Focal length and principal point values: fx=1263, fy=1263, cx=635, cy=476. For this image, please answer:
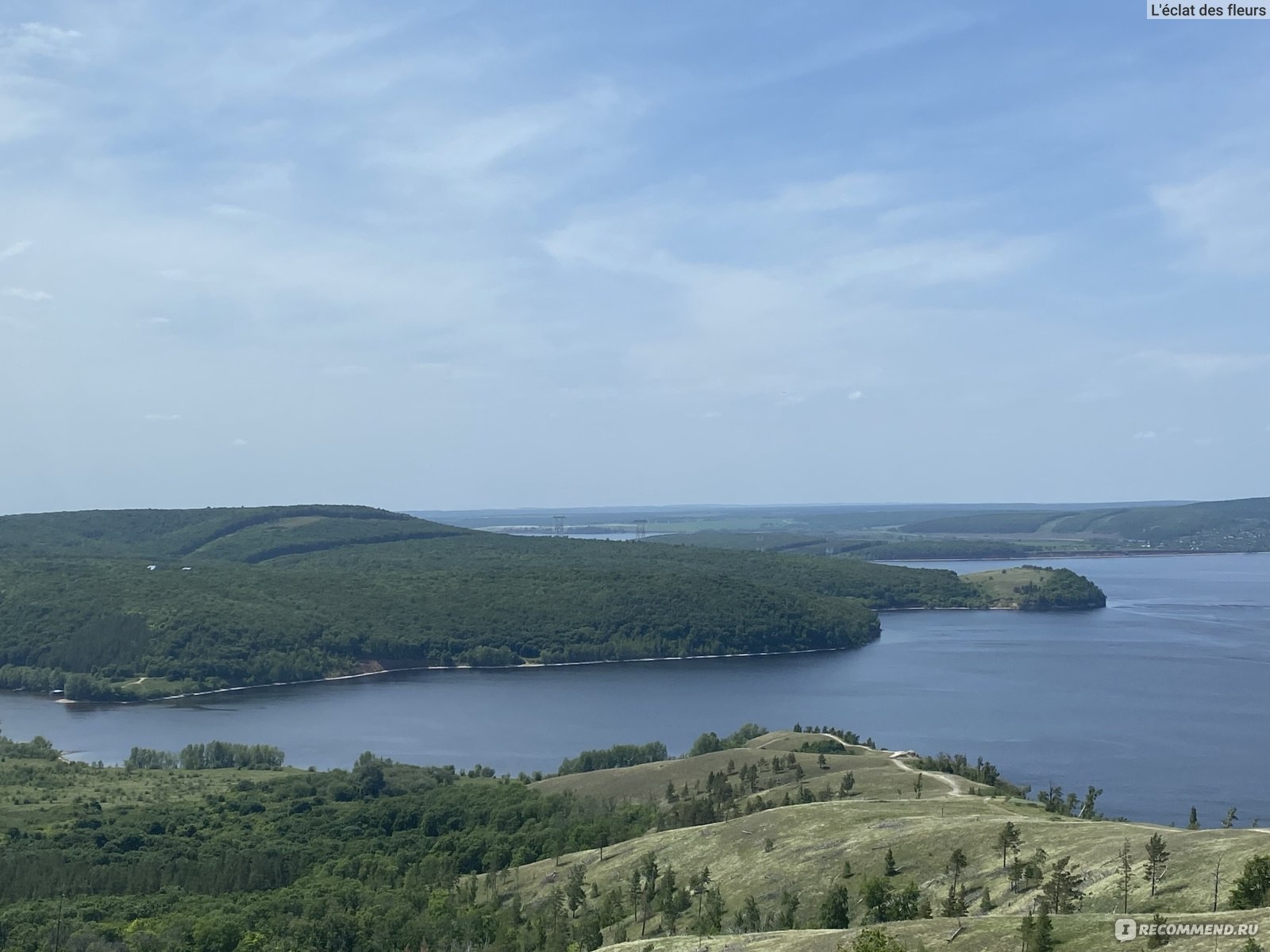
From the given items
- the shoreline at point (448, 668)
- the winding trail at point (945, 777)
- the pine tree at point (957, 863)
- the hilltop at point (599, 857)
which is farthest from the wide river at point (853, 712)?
the pine tree at point (957, 863)

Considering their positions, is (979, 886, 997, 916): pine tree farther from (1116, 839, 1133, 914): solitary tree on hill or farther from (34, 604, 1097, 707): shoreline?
(34, 604, 1097, 707): shoreline

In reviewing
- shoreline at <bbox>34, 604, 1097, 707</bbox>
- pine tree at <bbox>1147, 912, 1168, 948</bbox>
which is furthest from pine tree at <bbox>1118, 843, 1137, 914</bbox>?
shoreline at <bbox>34, 604, 1097, 707</bbox>

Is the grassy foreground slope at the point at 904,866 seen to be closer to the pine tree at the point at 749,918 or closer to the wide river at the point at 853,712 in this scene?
the pine tree at the point at 749,918

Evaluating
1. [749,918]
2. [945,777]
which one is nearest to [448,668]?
[945,777]

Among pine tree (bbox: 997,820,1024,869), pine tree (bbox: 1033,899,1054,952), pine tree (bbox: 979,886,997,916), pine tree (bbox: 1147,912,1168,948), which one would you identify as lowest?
pine tree (bbox: 979,886,997,916)

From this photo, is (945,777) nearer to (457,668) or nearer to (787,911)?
(787,911)

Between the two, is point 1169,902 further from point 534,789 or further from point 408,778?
point 408,778

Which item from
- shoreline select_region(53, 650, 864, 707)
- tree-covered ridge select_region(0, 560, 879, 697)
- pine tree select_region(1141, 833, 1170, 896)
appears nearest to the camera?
pine tree select_region(1141, 833, 1170, 896)

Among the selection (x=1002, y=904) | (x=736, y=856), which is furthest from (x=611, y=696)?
(x=1002, y=904)
